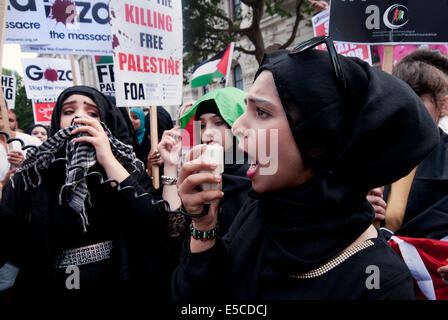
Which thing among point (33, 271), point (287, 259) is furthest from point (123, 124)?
point (287, 259)

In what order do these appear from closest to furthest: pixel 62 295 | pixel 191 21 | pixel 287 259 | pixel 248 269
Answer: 1. pixel 287 259
2. pixel 248 269
3. pixel 62 295
4. pixel 191 21

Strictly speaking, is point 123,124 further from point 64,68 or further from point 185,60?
point 185,60

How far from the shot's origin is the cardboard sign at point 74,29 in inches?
133

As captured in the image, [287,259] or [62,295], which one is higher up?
[287,259]

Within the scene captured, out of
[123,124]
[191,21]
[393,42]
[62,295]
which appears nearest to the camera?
[62,295]

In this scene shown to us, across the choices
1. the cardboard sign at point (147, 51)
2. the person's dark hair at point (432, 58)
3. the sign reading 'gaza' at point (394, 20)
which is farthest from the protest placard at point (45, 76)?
the person's dark hair at point (432, 58)

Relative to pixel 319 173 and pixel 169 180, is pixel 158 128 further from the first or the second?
pixel 319 173

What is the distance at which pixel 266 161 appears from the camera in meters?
1.06

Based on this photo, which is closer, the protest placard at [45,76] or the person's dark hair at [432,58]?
the person's dark hair at [432,58]

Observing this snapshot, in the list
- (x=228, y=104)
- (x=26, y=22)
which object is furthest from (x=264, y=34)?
(x=228, y=104)

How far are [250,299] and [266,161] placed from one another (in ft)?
1.69

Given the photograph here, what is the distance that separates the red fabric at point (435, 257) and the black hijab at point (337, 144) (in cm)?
62

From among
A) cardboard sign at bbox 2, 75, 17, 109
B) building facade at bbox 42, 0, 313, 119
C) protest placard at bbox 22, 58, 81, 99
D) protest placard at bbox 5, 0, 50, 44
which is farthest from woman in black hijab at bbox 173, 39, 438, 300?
building facade at bbox 42, 0, 313, 119

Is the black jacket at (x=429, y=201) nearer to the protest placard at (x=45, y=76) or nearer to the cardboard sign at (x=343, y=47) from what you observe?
the cardboard sign at (x=343, y=47)
